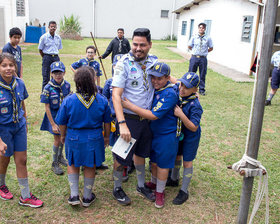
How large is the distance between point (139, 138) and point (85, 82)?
82cm

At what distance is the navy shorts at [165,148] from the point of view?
3043mm

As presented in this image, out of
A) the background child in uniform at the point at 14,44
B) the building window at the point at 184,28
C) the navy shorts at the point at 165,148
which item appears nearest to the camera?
the navy shorts at the point at 165,148

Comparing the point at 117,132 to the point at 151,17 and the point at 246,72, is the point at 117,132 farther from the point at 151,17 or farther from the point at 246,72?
the point at 151,17

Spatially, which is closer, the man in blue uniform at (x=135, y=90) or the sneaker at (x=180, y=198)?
the man in blue uniform at (x=135, y=90)

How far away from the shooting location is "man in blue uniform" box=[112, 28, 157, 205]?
281 cm

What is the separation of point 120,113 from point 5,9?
1606cm

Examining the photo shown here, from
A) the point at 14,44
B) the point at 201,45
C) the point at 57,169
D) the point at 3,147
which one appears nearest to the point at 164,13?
the point at 201,45

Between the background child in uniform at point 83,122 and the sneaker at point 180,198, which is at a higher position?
the background child in uniform at point 83,122

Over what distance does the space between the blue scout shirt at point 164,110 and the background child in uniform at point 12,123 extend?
138 centimetres

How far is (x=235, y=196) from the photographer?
11.3ft

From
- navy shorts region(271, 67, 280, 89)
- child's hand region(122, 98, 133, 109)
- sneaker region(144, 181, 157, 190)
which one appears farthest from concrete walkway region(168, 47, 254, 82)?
child's hand region(122, 98, 133, 109)

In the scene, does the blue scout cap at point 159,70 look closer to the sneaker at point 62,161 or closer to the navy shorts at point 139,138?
the navy shorts at point 139,138

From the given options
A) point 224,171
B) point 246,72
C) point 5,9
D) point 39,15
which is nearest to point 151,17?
point 39,15

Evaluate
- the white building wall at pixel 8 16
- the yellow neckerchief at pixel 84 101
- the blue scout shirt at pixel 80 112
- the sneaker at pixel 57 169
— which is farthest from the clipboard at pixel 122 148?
the white building wall at pixel 8 16
